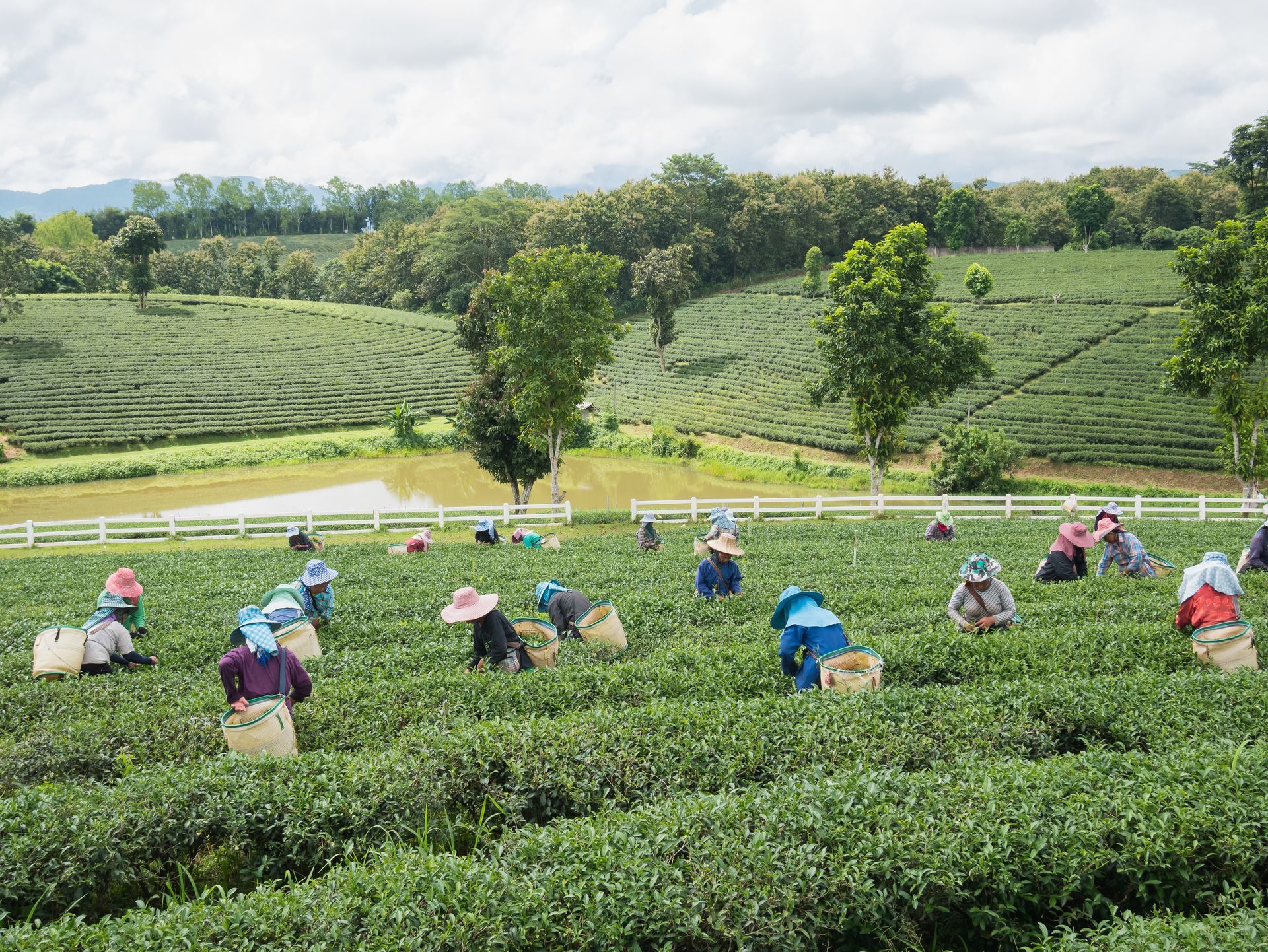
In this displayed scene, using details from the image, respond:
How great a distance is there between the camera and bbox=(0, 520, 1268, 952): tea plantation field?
4.39 meters

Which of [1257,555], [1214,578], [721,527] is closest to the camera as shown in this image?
[1214,578]

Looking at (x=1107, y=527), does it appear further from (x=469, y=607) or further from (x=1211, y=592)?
(x=469, y=607)

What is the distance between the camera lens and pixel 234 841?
568 centimetres

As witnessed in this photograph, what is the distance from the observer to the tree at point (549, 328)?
2825 cm

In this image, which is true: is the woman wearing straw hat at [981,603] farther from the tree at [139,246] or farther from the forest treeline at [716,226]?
the tree at [139,246]

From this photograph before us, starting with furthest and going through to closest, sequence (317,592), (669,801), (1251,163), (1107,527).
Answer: (1251,163)
(1107,527)
(317,592)
(669,801)

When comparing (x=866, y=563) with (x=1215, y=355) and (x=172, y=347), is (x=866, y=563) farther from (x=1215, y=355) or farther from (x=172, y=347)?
(x=172, y=347)

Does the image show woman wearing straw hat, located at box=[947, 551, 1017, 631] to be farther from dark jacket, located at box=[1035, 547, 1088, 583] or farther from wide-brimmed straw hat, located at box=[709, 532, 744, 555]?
dark jacket, located at box=[1035, 547, 1088, 583]

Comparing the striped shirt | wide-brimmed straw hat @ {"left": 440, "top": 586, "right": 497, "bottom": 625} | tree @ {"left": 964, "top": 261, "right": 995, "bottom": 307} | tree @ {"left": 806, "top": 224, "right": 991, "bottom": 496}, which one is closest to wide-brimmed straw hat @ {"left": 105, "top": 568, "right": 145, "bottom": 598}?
wide-brimmed straw hat @ {"left": 440, "top": 586, "right": 497, "bottom": 625}

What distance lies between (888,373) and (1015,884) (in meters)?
26.4

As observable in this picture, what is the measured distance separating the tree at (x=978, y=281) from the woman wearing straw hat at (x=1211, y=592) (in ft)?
204

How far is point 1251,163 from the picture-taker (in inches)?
2867

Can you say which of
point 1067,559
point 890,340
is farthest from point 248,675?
point 890,340

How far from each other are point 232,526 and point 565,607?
18.8 metres
